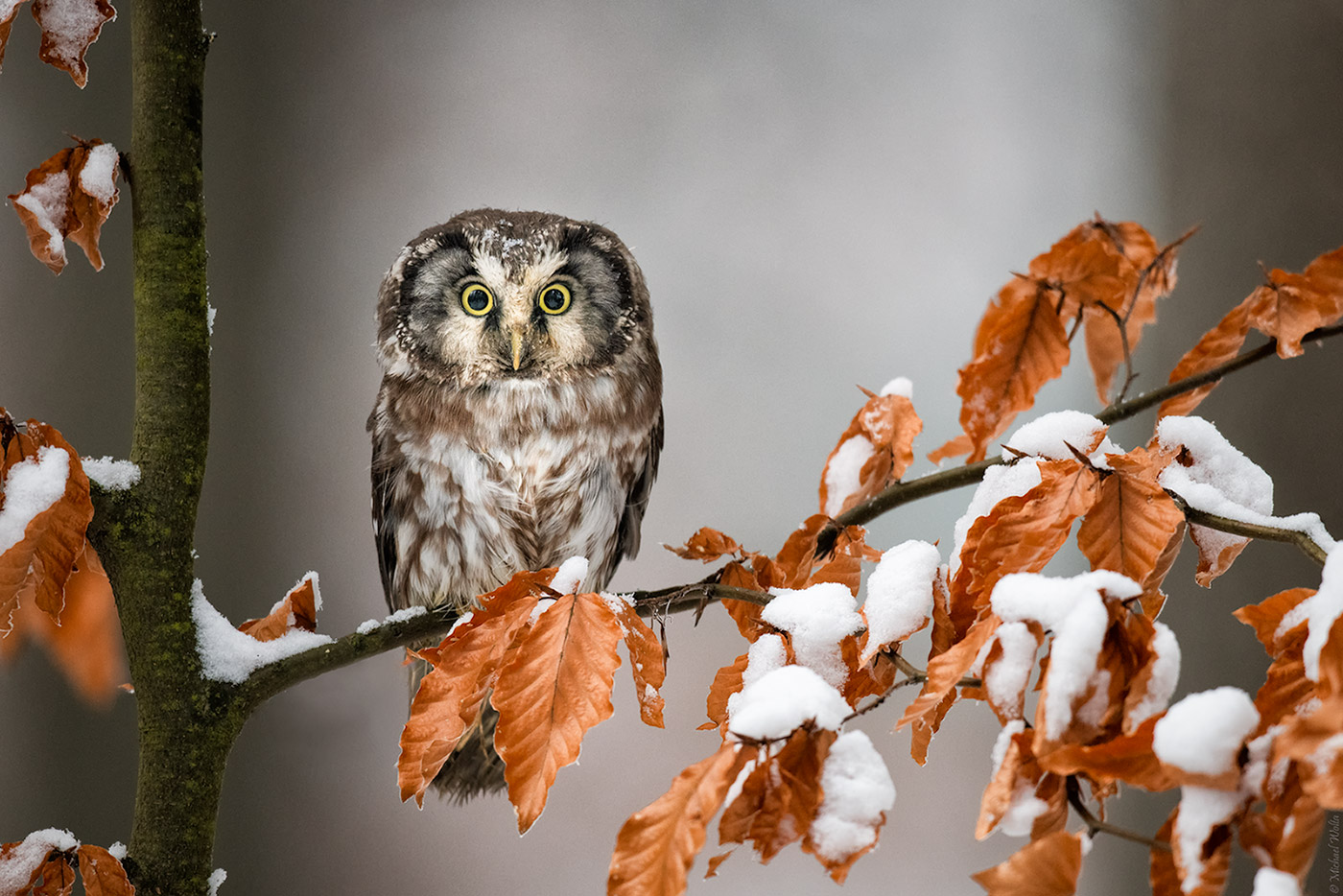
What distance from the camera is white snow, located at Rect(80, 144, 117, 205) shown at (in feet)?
1.90

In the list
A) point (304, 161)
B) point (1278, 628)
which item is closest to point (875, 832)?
point (1278, 628)

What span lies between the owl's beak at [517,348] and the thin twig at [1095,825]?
58 cm

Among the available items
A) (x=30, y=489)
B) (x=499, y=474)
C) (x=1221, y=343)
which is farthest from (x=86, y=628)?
(x=1221, y=343)

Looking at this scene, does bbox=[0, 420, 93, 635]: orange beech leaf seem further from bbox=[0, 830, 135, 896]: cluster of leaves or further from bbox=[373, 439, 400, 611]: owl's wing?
bbox=[373, 439, 400, 611]: owl's wing

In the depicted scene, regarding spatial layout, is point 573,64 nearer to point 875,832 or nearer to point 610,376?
point 610,376

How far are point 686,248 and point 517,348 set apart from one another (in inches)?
Answer: 25.2

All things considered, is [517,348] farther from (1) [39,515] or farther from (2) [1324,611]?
(2) [1324,611]

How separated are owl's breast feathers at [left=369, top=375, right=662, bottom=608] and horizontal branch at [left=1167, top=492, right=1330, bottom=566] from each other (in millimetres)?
552

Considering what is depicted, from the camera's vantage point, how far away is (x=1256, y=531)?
17.2 inches

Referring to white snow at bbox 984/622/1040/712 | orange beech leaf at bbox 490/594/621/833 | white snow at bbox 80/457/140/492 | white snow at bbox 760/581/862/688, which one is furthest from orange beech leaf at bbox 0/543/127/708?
white snow at bbox 984/622/1040/712

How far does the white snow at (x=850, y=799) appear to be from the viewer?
0.38 meters

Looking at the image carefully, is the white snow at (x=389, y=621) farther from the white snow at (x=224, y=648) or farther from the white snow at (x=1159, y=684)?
the white snow at (x=1159, y=684)

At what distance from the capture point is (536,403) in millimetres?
869

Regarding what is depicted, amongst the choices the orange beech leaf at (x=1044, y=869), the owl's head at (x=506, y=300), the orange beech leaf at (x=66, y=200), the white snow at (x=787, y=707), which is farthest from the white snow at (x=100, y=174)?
the orange beech leaf at (x=1044, y=869)
